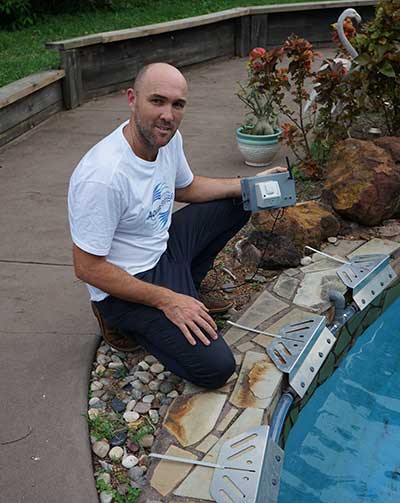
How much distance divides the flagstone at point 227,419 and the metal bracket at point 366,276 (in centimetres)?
108

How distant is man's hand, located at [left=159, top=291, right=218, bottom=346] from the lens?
258cm

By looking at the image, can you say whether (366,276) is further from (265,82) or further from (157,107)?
(265,82)

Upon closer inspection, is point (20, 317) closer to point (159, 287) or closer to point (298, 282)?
point (159, 287)

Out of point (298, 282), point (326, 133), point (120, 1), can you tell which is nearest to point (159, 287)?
point (298, 282)

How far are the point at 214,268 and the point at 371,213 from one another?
0.93m

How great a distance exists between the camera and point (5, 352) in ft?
9.73

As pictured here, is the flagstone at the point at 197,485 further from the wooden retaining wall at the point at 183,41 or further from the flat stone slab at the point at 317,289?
the wooden retaining wall at the point at 183,41

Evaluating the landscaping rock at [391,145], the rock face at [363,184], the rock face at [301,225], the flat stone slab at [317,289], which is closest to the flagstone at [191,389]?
the flat stone slab at [317,289]

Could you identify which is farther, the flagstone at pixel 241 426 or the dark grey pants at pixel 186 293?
the dark grey pants at pixel 186 293

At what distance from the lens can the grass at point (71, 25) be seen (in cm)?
686

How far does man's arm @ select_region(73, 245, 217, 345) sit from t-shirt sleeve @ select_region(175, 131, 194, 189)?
656 millimetres

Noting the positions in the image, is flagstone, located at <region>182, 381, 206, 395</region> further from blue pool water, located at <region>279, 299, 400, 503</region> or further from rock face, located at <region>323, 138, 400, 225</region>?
rock face, located at <region>323, 138, 400, 225</region>

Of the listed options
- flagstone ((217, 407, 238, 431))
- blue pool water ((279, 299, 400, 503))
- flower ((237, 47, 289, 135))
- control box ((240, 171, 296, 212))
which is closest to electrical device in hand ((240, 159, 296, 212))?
control box ((240, 171, 296, 212))

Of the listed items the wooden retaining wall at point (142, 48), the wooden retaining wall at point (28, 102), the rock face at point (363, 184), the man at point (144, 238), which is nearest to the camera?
the man at point (144, 238)
